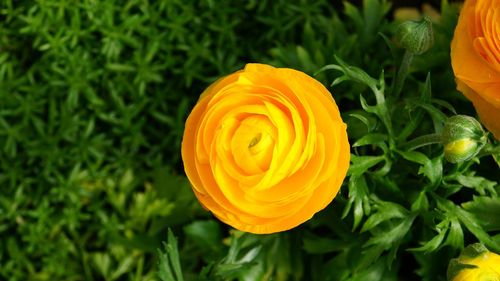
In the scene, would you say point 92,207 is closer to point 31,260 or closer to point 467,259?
point 31,260

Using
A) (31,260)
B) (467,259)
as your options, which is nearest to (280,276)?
(467,259)

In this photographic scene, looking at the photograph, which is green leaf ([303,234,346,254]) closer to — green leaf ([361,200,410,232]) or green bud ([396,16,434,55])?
green leaf ([361,200,410,232])

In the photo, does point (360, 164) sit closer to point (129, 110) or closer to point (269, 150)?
point (269, 150)

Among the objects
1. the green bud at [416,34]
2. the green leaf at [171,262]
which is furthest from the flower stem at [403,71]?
the green leaf at [171,262]

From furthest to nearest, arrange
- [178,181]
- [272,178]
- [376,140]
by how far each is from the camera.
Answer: [178,181] → [376,140] → [272,178]

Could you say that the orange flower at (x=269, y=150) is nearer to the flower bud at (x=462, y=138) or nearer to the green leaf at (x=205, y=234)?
the flower bud at (x=462, y=138)

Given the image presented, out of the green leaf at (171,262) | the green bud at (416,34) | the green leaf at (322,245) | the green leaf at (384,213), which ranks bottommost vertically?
the green leaf at (322,245)

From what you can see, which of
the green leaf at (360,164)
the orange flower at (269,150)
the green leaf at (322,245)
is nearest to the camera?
the orange flower at (269,150)
